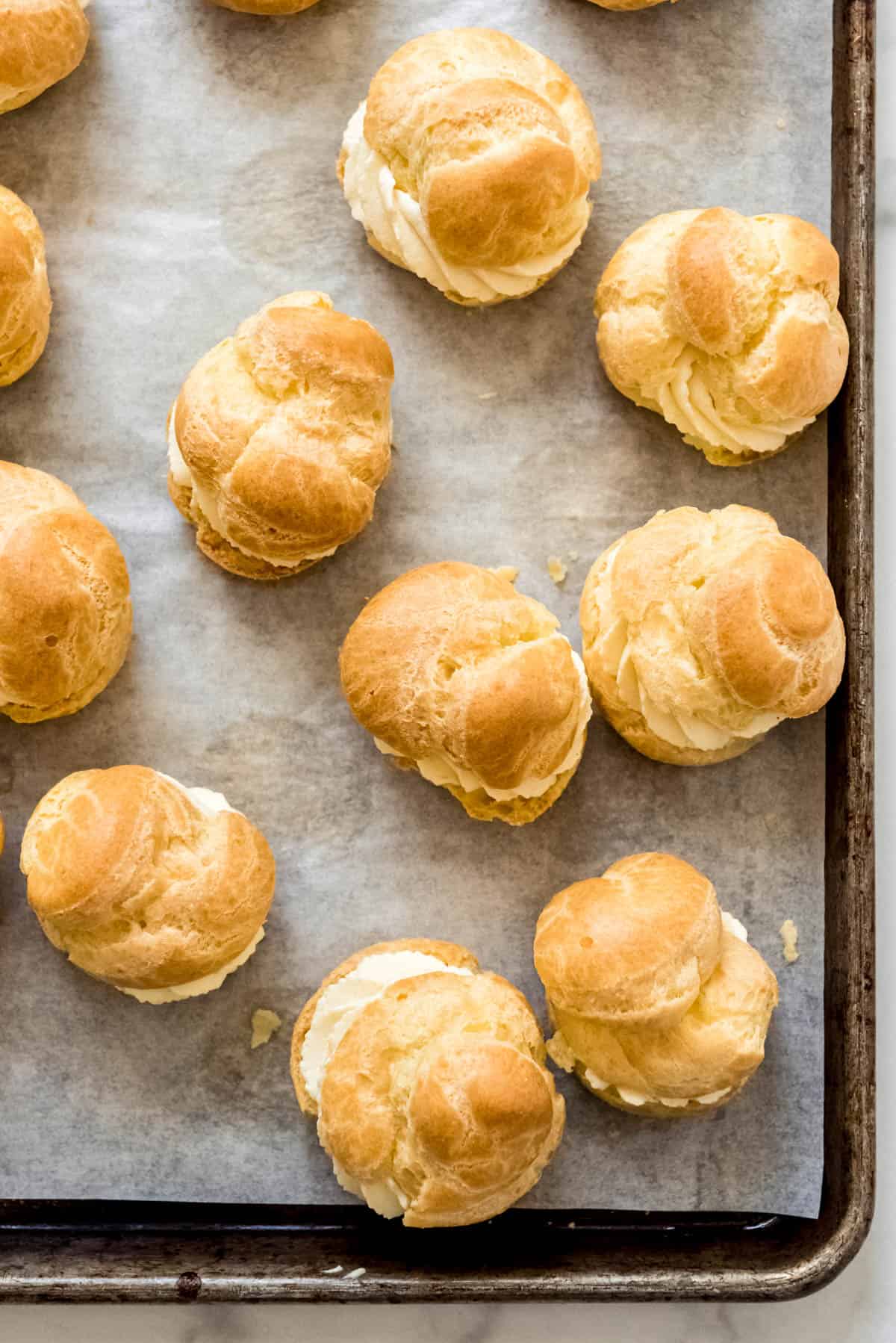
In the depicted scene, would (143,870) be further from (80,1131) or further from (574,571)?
(574,571)

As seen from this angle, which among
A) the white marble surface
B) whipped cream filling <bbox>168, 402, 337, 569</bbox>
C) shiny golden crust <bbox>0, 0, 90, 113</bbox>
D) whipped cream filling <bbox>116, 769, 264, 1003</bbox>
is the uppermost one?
shiny golden crust <bbox>0, 0, 90, 113</bbox>

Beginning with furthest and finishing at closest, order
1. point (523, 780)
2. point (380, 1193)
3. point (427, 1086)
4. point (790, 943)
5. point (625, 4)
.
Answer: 1. point (625, 4)
2. point (790, 943)
3. point (523, 780)
4. point (380, 1193)
5. point (427, 1086)

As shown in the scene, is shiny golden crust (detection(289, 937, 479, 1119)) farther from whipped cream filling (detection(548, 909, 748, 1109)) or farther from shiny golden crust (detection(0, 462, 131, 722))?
shiny golden crust (detection(0, 462, 131, 722))

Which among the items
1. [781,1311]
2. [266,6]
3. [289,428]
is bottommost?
[781,1311]

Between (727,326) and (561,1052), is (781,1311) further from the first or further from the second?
(727,326)

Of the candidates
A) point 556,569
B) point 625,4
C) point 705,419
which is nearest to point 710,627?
point 556,569

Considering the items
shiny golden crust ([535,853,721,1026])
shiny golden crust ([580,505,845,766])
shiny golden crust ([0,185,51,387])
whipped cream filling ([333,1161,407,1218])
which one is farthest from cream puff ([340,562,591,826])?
shiny golden crust ([0,185,51,387])
